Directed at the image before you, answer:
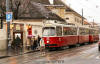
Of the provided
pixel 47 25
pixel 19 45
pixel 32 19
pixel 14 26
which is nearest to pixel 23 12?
pixel 32 19

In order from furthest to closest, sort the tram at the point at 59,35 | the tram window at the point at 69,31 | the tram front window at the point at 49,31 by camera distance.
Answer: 1. the tram window at the point at 69,31
2. the tram front window at the point at 49,31
3. the tram at the point at 59,35

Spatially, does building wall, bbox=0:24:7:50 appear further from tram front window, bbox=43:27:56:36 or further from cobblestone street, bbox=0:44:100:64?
cobblestone street, bbox=0:44:100:64

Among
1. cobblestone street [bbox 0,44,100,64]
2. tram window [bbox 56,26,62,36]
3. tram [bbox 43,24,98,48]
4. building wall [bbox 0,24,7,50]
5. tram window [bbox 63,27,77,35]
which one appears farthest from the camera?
tram window [bbox 63,27,77,35]

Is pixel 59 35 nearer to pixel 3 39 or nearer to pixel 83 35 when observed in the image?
pixel 3 39

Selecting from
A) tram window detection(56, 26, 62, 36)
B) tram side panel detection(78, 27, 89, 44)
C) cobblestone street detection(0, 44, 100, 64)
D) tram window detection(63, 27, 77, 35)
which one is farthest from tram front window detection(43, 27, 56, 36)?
tram side panel detection(78, 27, 89, 44)

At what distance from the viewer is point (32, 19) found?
152ft

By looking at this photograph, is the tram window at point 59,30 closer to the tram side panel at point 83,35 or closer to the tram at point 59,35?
the tram at point 59,35

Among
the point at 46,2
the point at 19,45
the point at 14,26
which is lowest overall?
the point at 19,45

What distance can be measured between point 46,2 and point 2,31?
36.1 metres

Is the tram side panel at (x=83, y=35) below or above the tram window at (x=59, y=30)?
below

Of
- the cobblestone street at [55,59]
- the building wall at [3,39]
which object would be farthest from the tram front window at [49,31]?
the cobblestone street at [55,59]

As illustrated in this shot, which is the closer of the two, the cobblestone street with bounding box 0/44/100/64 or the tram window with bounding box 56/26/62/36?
the cobblestone street with bounding box 0/44/100/64

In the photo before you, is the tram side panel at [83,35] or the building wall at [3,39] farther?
the tram side panel at [83,35]

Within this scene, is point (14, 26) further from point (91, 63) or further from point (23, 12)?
point (91, 63)
